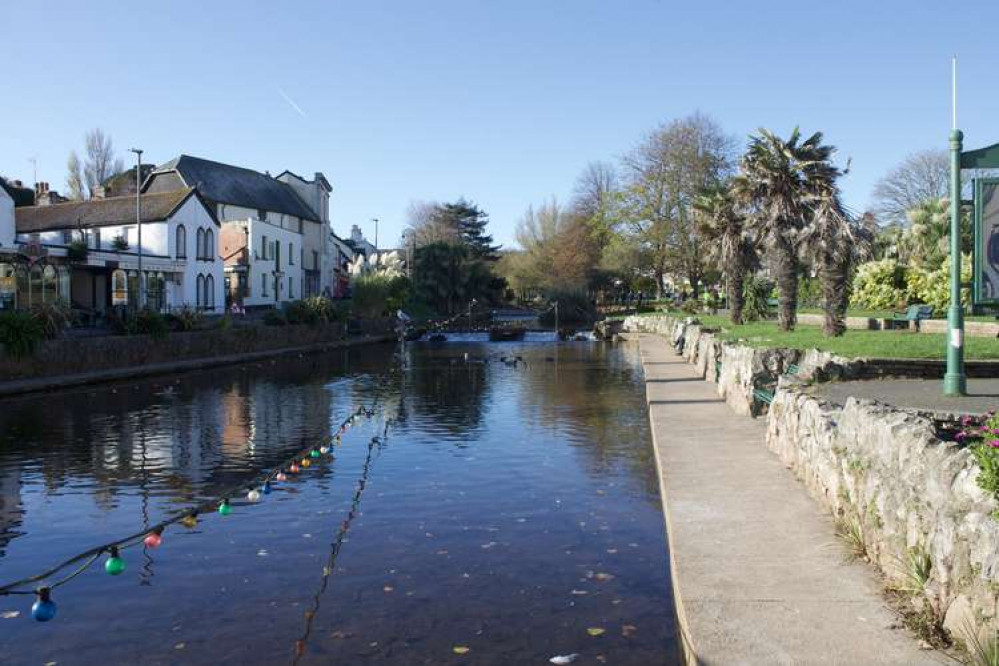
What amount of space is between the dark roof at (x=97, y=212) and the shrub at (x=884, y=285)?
36.6 meters

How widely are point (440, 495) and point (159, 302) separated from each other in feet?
131

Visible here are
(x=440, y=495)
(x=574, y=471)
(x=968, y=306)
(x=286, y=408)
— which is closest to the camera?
(x=440, y=495)

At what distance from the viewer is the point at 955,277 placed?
1209cm

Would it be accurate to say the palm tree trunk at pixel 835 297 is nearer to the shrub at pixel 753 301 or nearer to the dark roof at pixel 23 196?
the shrub at pixel 753 301

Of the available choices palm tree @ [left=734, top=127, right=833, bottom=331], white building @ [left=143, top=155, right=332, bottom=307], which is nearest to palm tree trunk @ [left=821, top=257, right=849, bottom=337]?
palm tree @ [left=734, top=127, right=833, bottom=331]

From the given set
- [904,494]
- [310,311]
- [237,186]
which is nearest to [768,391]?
[904,494]

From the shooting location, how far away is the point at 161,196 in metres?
49.9

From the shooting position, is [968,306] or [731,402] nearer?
[731,402]

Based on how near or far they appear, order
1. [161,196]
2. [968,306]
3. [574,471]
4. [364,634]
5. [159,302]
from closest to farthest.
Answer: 1. [364,634]
2. [574,471]
3. [968,306]
4. [159,302]
5. [161,196]

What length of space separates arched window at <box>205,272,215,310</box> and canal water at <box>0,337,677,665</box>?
32.4 meters

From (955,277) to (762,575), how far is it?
7.51 metres

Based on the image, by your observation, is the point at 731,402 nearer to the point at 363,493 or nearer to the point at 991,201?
the point at 991,201

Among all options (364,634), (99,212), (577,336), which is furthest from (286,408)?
(577,336)

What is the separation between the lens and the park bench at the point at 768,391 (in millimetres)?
14172
